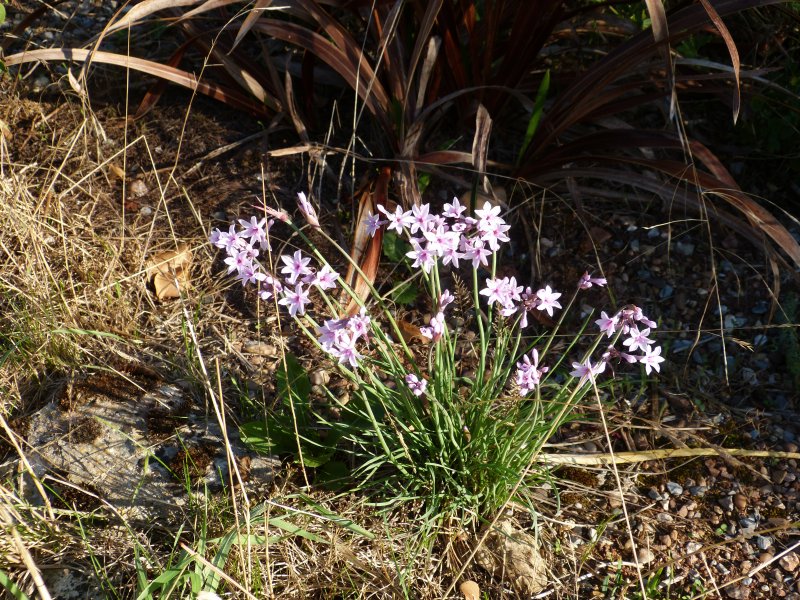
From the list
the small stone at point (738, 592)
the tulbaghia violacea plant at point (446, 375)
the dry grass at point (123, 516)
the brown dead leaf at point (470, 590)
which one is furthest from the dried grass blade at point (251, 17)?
the small stone at point (738, 592)

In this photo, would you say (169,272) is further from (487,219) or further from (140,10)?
(487,219)

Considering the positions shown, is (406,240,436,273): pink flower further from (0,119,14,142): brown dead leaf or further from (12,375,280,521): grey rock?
(0,119,14,142): brown dead leaf

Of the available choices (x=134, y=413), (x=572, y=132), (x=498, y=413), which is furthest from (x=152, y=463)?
(x=572, y=132)

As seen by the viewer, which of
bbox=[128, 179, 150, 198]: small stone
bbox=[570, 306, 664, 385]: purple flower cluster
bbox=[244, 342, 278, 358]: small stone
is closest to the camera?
bbox=[570, 306, 664, 385]: purple flower cluster

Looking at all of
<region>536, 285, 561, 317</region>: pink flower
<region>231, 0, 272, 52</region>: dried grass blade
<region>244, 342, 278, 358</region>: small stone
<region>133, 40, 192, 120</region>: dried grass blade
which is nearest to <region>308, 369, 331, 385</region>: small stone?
<region>244, 342, 278, 358</region>: small stone

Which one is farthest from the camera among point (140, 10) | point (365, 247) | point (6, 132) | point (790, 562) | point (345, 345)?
point (6, 132)

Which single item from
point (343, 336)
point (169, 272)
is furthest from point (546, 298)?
point (169, 272)

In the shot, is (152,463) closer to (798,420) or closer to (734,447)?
(734,447)
